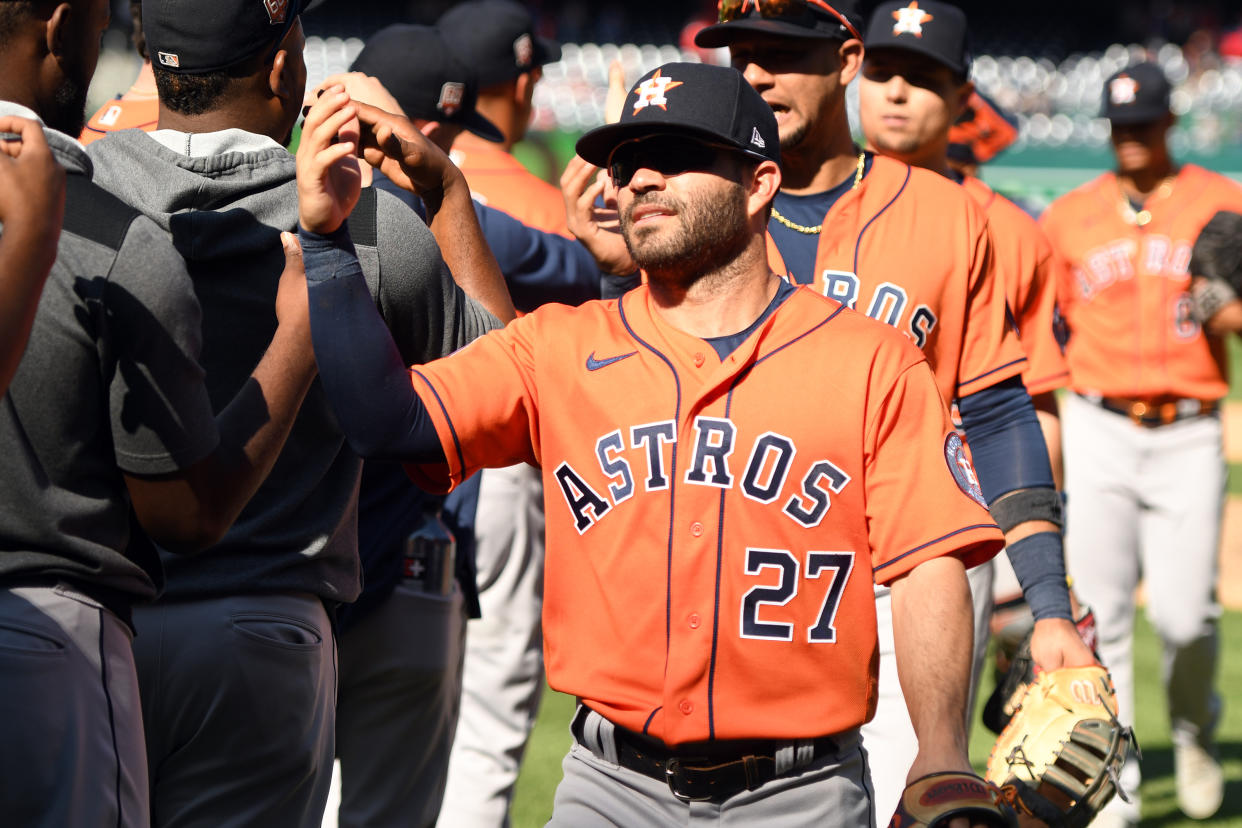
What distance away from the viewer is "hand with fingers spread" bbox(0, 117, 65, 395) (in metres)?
2.05

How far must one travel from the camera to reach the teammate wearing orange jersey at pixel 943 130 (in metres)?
4.50

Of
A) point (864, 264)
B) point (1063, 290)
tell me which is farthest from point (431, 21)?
point (864, 264)

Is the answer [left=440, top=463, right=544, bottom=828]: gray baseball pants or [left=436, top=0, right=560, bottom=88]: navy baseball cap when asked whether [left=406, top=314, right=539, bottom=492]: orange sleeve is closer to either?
[left=440, top=463, right=544, bottom=828]: gray baseball pants

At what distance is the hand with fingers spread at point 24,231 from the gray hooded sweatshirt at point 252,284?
1.75 ft

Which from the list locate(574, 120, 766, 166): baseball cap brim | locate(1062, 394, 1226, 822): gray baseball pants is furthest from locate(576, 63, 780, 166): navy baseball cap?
locate(1062, 394, 1226, 822): gray baseball pants

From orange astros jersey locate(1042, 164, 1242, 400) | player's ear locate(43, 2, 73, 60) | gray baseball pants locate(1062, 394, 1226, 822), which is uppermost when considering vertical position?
player's ear locate(43, 2, 73, 60)

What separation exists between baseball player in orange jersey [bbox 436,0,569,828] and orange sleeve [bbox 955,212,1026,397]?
188 centimetres

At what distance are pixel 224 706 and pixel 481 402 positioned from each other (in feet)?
2.34

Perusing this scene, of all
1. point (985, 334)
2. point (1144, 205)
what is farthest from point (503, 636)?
point (1144, 205)

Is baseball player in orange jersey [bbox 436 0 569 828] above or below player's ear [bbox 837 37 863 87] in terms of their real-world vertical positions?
below

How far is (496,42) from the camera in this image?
577cm

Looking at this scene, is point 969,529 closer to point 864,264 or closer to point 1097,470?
point 864,264

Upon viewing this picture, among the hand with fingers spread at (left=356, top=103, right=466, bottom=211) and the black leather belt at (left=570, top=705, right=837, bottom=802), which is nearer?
the black leather belt at (left=570, top=705, right=837, bottom=802)

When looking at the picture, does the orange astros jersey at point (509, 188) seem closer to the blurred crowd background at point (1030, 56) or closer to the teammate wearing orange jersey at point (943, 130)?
the teammate wearing orange jersey at point (943, 130)
